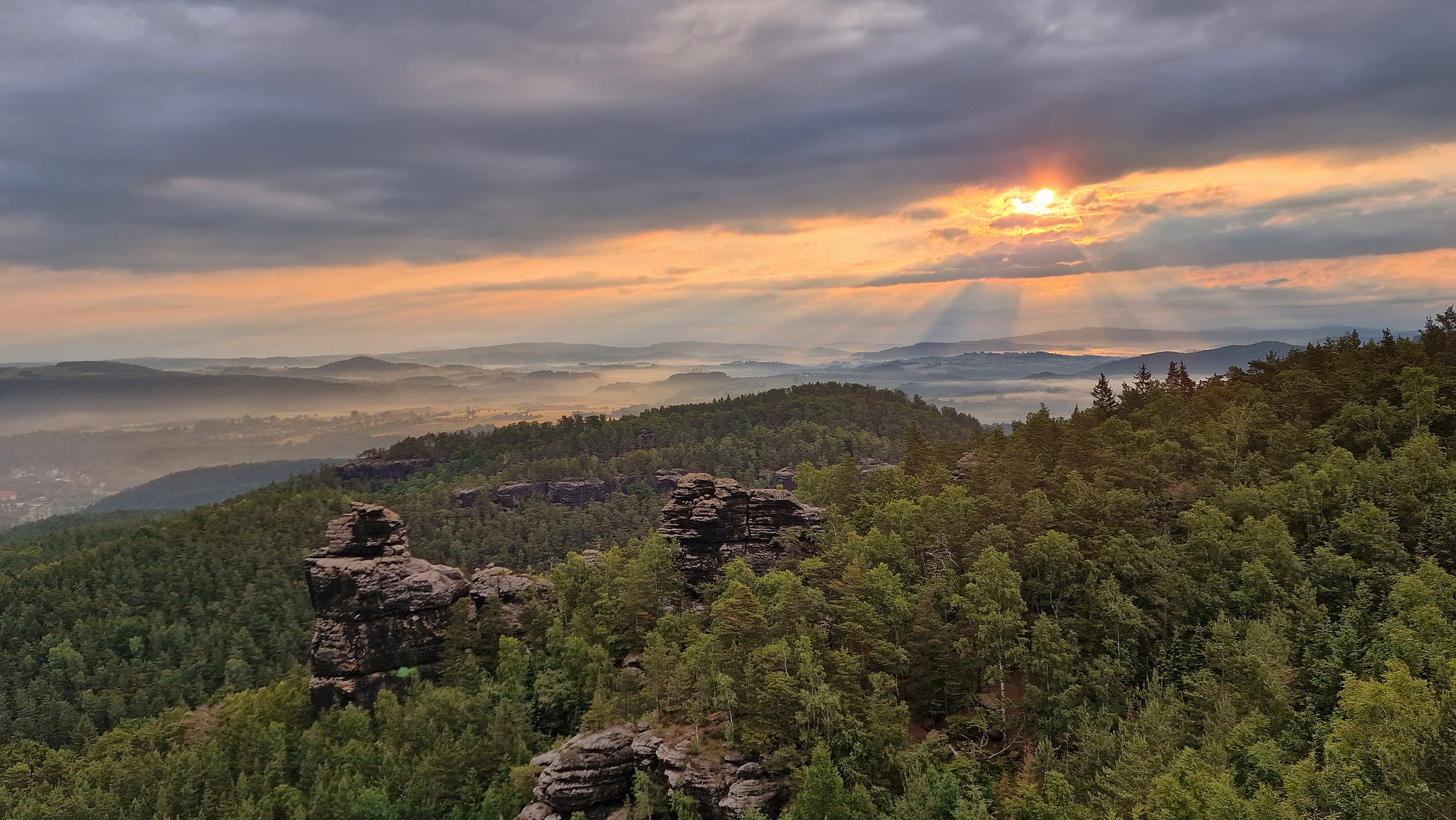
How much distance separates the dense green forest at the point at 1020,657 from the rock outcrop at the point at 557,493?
9882cm

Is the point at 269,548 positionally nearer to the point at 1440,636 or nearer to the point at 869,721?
the point at 869,721

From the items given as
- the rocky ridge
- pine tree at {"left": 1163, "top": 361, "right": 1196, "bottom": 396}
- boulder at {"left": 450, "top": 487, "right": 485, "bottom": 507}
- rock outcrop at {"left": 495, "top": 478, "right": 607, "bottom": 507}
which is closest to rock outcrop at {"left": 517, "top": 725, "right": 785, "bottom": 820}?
the rocky ridge

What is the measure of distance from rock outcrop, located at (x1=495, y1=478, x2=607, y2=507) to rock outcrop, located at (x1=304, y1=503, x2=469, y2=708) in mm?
116018

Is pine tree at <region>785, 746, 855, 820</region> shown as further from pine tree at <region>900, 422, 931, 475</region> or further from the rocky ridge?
Result: pine tree at <region>900, 422, 931, 475</region>

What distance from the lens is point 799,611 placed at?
53.4m

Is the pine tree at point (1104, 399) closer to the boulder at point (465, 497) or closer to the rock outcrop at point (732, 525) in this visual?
the rock outcrop at point (732, 525)

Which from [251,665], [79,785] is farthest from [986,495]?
[251,665]

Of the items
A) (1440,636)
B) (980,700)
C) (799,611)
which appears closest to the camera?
(1440,636)

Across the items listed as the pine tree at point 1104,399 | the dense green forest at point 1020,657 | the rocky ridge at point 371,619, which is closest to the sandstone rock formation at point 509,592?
the rocky ridge at point 371,619

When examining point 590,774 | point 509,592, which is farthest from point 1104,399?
point 590,774

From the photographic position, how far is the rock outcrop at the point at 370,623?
73500 millimetres

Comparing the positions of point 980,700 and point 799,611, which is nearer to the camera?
point 980,700

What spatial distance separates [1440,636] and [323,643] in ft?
A: 269

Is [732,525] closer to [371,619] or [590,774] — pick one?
[590,774]
